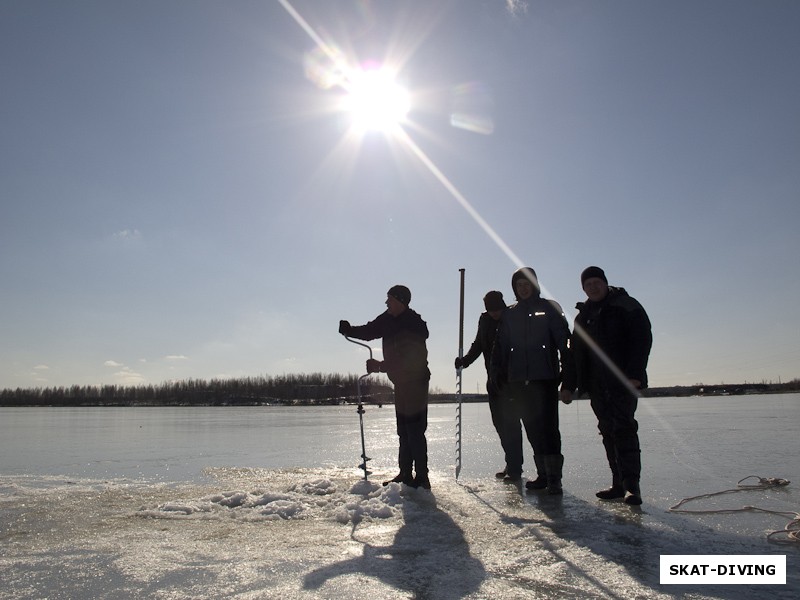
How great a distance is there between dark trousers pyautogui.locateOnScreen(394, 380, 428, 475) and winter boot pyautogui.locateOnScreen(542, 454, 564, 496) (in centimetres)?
107

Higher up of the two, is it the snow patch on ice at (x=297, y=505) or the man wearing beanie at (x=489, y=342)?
the man wearing beanie at (x=489, y=342)

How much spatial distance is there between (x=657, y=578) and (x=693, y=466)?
163 inches

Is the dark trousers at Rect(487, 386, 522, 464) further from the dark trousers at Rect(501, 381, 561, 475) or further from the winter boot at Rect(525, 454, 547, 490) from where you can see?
the winter boot at Rect(525, 454, 547, 490)

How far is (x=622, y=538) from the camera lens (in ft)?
10.0

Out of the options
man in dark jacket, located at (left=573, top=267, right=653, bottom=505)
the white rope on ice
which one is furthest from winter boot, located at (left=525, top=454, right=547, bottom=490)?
the white rope on ice

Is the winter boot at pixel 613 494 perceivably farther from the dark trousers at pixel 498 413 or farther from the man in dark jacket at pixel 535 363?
the dark trousers at pixel 498 413

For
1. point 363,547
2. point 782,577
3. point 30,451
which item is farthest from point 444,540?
point 30,451

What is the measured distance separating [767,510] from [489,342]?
2728 millimetres

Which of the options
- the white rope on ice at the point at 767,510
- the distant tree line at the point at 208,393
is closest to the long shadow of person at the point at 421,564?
the white rope on ice at the point at 767,510

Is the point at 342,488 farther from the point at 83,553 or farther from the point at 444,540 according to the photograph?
the point at 83,553

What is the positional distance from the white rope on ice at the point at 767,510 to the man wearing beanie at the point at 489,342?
190 cm

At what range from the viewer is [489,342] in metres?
5.71

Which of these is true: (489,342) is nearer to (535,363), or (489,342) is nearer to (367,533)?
(535,363)

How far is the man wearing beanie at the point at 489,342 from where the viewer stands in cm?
562
